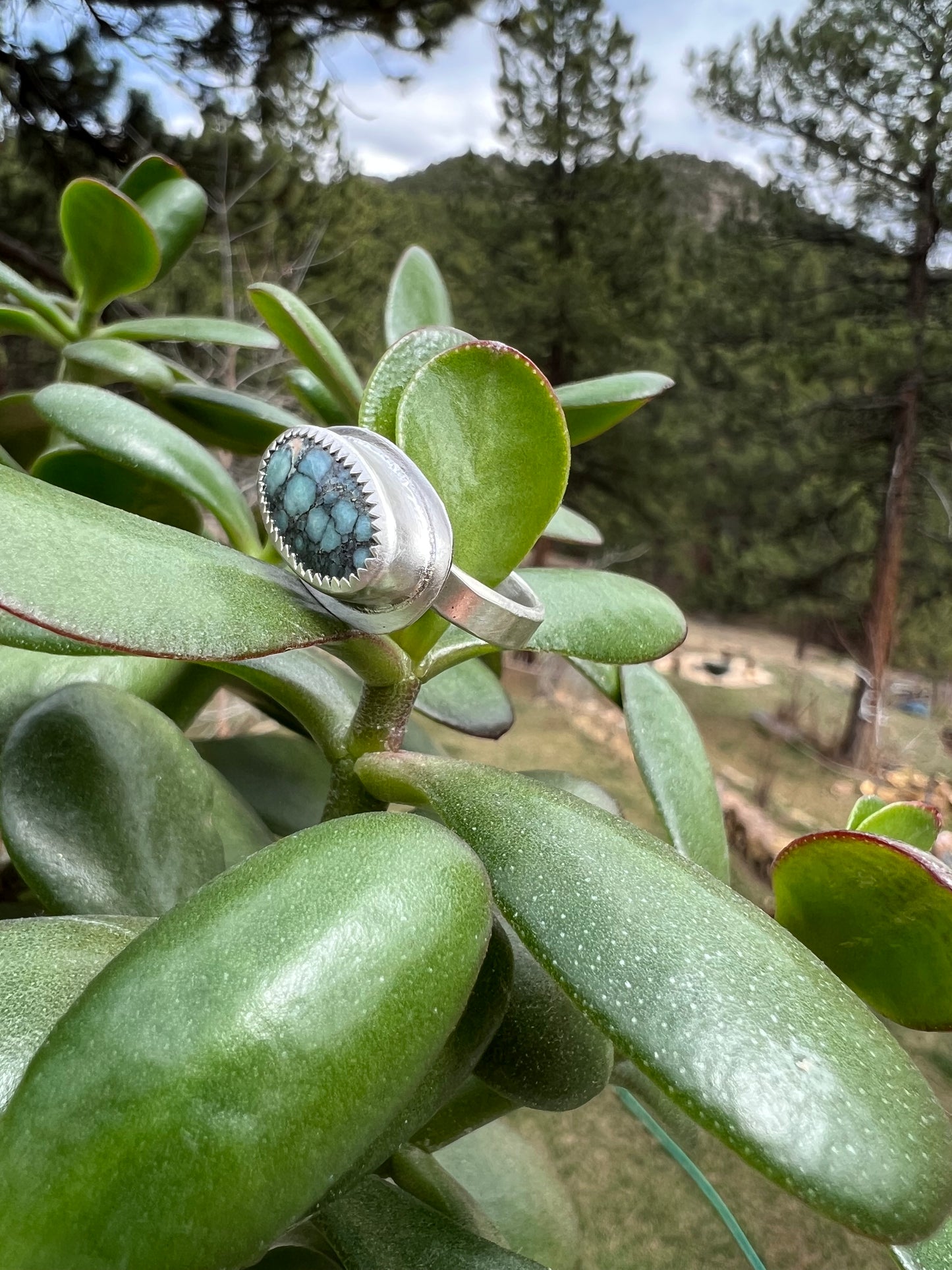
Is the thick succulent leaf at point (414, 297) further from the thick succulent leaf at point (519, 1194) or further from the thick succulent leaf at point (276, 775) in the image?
the thick succulent leaf at point (519, 1194)

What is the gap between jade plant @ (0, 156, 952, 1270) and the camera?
188mm

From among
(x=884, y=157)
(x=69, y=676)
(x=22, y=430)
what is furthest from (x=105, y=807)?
(x=884, y=157)

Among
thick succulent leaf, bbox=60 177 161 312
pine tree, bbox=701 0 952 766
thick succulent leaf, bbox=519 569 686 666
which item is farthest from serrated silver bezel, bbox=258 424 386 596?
pine tree, bbox=701 0 952 766

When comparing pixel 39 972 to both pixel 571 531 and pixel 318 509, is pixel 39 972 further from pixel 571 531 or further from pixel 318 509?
pixel 571 531

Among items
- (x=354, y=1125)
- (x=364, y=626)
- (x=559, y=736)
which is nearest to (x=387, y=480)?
(x=364, y=626)

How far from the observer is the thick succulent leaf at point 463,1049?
25 cm

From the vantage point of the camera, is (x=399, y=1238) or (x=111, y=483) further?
(x=111, y=483)

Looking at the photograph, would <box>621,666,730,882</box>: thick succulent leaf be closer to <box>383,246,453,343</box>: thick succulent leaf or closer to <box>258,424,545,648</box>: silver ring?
<box>258,424,545,648</box>: silver ring

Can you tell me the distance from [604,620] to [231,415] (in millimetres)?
275

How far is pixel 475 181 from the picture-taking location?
292 inches

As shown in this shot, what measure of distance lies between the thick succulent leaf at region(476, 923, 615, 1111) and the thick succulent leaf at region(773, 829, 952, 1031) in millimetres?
94

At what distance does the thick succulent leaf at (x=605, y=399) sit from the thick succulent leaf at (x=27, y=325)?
1.14ft

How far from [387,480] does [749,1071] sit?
0.64 feet

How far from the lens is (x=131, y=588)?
231 millimetres
